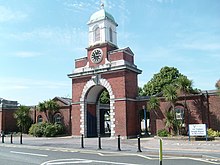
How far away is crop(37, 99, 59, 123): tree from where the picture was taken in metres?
32.1

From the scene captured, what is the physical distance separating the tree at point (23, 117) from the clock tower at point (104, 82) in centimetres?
993

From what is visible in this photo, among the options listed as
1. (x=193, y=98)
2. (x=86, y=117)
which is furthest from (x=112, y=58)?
(x=193, y=98)

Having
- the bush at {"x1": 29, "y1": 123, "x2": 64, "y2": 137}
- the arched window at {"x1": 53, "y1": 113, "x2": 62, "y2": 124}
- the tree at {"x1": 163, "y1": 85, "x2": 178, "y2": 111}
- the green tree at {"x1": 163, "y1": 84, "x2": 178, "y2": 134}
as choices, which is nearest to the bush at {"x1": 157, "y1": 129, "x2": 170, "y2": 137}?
the green tree at {"x1": 163, "y1": 84, "x2": 178, "y2": 134}

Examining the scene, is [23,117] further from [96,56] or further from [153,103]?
[153,103]

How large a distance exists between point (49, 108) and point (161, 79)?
17000 mm

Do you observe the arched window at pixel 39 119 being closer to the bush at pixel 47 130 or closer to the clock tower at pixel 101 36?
the bush at pixel 47 130

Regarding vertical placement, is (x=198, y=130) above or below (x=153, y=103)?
below

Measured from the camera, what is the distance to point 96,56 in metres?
27.5

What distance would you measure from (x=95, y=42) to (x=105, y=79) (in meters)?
4.61

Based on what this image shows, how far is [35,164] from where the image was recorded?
34.4 ft

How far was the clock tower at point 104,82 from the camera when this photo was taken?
25250 millimetres

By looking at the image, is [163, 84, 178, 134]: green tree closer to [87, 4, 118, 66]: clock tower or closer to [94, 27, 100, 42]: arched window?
[87, 4, 118, 66]: clock tower

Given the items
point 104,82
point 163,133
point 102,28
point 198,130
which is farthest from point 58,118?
point 198,130

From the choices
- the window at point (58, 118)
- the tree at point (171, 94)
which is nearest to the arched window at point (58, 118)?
the window at point (58, 118)
